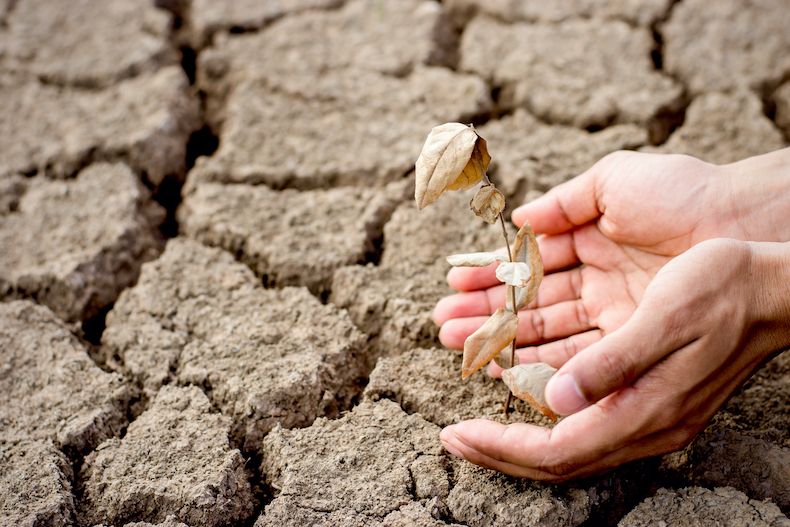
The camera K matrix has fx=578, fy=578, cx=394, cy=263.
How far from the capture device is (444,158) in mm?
1039

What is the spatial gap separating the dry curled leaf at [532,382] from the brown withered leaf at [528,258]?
14 centimetres

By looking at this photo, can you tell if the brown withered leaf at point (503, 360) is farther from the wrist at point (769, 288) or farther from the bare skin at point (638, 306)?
the wrist at point (769, 288)

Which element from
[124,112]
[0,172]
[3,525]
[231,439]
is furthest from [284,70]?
[3,525]

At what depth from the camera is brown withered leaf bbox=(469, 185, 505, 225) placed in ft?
3.62

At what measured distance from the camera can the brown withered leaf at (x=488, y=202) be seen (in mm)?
1104

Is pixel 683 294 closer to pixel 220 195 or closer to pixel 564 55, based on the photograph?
pixel 220 195

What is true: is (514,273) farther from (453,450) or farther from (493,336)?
(453,450)

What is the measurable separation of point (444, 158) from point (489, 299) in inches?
23.4

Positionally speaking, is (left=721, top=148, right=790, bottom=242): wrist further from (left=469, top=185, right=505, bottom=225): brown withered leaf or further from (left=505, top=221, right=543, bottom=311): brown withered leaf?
(left=469, top=185, right=505, bottom=225): brown withered leaf

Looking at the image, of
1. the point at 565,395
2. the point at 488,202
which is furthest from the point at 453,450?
the point at 488,202

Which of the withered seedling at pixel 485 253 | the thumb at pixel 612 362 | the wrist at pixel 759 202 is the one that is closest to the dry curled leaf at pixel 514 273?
the withered seedling at pixel 485 253

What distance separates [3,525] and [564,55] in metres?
2.35

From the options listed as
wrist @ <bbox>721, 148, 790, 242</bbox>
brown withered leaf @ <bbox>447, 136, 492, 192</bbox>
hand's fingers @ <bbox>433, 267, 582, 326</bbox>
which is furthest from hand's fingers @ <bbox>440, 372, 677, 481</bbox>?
wrist @ <bbox>721, 148, 790, 242</bbox>

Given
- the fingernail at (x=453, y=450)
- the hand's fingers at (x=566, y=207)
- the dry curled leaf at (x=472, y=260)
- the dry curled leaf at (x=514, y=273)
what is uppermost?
the dry curled leaf at (x=472, y=260)
